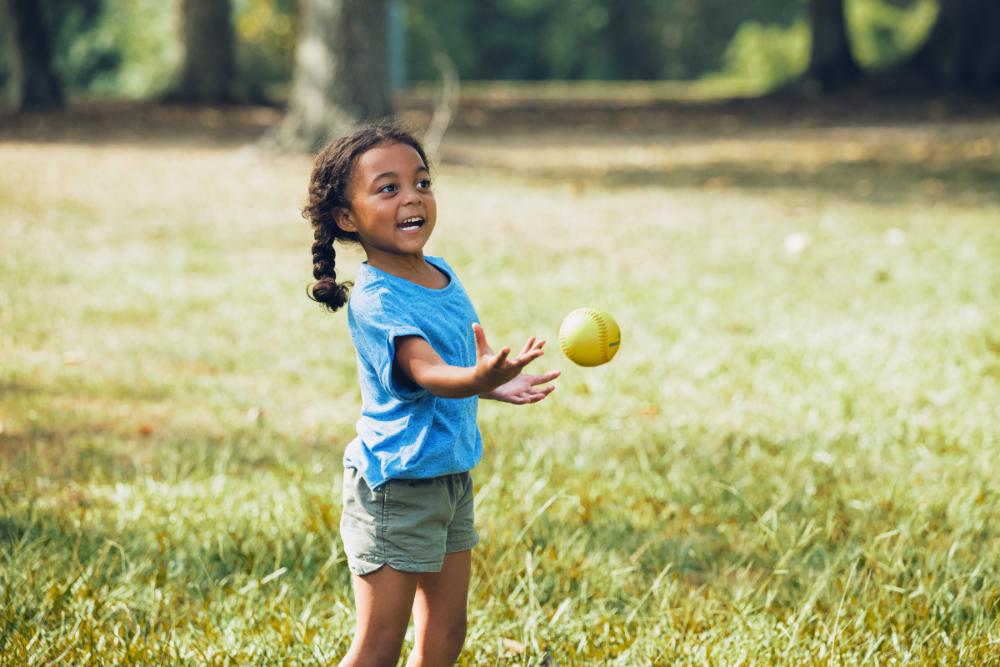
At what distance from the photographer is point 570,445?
4387 millimetres

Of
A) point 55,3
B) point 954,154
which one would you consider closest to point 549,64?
point 55,3

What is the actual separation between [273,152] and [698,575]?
10.3 m

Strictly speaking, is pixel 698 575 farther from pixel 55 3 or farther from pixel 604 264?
pixel 55 3

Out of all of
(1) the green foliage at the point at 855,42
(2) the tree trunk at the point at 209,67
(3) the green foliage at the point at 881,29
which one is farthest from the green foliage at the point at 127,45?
(3) the green foliage at the point at 881,29

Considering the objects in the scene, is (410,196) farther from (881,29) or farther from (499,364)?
(881,29)

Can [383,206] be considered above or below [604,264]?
above

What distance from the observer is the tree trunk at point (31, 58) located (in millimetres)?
18516

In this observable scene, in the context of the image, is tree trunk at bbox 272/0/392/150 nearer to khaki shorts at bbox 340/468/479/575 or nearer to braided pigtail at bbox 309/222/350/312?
braided pigtail at bbox 309/222/350/312

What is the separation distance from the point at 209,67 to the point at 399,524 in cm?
1971

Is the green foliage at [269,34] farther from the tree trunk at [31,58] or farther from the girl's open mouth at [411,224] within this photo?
the girl's open mouth at [411,224]

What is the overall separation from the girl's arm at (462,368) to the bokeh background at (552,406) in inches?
35.6

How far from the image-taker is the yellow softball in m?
2.73

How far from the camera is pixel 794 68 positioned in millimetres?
35969

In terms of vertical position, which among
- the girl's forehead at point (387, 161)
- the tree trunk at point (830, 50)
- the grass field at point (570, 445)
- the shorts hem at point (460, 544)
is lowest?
the grass field at point (570, 445)
